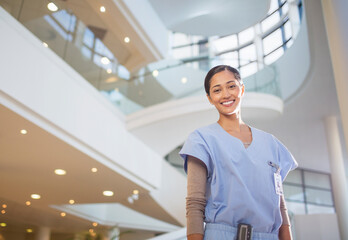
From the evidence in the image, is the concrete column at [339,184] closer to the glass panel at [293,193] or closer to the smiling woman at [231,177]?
the glass panel at [293,193]

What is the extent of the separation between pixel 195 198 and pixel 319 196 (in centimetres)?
1652

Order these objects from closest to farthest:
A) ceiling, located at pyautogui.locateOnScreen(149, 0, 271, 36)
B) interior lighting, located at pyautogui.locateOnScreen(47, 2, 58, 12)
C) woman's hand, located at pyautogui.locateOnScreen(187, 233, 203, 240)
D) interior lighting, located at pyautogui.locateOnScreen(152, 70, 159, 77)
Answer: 1. woman's hand, located at pyautogui.locateOnScreen(187, 233, 203, 240)
2. interior lighting, located at pyautogui.locateOnScreen(47, 2, 58, 12)
3. ceiling, located at pyautogui.locateOnScreen(149, 0, 271, 36)
4. interior lighting, located at pyautogui.locateOnScreen(152, 70, 159, 77)

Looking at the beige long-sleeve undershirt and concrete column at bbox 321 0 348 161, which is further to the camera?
concrete column at bbox 321 0 348 161

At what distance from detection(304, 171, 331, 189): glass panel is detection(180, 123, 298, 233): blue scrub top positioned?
16.2 m

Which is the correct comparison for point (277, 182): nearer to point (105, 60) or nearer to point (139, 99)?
point (105, 60)

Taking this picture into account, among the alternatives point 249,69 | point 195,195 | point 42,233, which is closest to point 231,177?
point 195,195

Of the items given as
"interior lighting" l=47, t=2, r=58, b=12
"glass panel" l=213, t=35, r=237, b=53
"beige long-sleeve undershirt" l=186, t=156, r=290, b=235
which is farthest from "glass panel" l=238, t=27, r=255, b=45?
"beige long-sleeve undershirt" l=186, t=156, r=290, b=235

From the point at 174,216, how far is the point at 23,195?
468cm

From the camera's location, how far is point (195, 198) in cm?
130

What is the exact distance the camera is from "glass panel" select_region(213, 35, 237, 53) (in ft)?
47.4

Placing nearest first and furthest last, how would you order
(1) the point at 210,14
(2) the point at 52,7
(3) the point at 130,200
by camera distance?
(2) the point at 52,7 → (1) the point at 210,14 → (3) the point at 130,200

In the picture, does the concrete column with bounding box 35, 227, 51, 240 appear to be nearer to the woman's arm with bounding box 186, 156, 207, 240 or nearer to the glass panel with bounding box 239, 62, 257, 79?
the glass panel with bounding box 239, 62, 257, 79

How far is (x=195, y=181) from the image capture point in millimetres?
1332

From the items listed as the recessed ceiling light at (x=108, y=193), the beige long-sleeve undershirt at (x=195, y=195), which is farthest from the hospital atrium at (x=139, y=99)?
the beige long-sleeve undershirt at (x=195, y=195)
